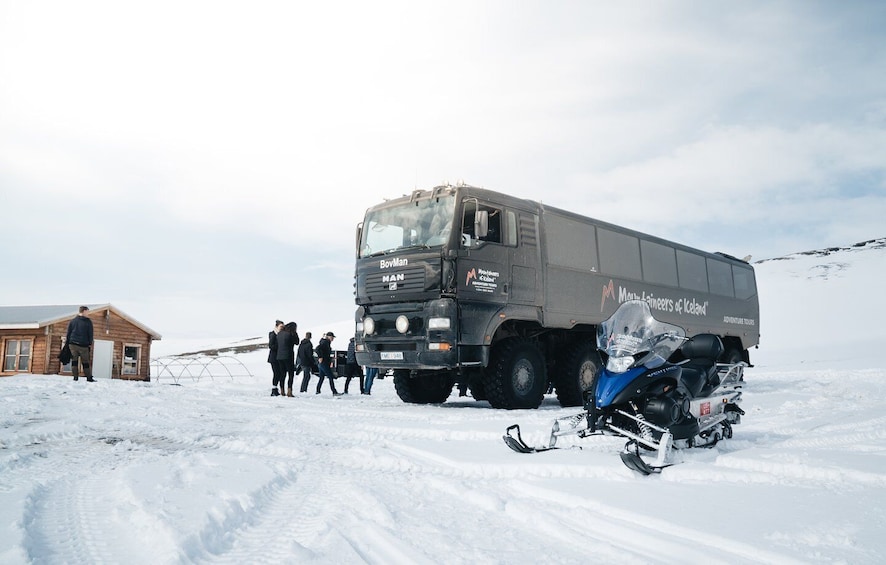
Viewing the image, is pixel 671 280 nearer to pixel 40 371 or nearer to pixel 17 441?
pixel 17 441

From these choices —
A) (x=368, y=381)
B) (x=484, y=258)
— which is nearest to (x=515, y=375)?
(x=484, y=258)

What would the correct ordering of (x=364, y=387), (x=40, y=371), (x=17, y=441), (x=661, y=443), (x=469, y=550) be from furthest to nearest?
(x=40, y=371), (x=364, y=387), (x=17, y=441), (x=661, y=443), (x=469, y=550)

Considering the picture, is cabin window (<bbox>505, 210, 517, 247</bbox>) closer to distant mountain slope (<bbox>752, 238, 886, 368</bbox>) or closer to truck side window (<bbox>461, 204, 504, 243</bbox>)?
truck side window (<bbox>461, 204, 504, 243</bbox>)

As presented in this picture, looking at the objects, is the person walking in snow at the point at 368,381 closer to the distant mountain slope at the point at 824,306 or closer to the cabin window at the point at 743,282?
the cabin window at the point at 743,282

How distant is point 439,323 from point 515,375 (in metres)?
1.62

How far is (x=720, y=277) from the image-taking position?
1527 cm

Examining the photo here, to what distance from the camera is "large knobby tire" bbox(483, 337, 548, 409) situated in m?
9.52

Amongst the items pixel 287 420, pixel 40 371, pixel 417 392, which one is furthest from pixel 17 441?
pixel 40 371

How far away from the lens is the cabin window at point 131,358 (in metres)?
26.1

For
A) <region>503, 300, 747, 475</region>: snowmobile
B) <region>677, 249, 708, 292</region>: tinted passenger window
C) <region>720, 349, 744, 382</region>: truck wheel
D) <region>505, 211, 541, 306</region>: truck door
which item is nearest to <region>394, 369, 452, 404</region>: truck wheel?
<region>505, 211, 541, 306</region>: truck door

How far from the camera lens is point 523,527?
10.2 feet

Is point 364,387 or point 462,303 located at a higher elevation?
point 462,303

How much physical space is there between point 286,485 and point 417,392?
7.58 metres

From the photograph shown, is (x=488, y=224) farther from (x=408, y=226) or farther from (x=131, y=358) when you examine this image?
(x=131, y=358)
